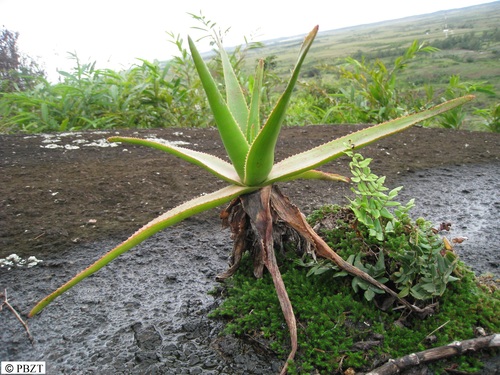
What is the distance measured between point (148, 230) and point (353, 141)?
57 centimetres

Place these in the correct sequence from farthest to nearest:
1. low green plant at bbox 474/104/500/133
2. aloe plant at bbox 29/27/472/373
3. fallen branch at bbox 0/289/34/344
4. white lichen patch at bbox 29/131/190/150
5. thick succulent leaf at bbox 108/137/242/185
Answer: low green plant at bbox 474/104/500/133 < white lichen patch at bbox 29/131/190/150 < fallen branch at bbox 0/289/34/344 < thick succulent leaf at bbox 108/137/242/185 < aloe plant at bbox 29/27/472/373

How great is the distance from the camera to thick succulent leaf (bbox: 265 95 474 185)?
3.33 feet

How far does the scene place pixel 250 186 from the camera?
3.51 feet

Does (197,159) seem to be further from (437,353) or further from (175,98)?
(175,98)

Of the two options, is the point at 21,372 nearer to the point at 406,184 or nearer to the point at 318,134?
the point at 406,184

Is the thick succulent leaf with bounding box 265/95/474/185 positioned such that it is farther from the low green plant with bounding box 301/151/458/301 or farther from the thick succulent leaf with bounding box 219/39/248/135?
the thick succulent leaf with bounding box 219/39/248/135

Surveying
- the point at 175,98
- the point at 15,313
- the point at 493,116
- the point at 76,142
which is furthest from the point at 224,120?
the point at 493,116

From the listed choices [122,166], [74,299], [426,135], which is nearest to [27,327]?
[74,299]

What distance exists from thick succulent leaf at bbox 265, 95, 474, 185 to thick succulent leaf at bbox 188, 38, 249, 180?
0.32 feet

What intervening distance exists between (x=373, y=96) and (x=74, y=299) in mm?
3281

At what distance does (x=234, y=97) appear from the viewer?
1.23 m

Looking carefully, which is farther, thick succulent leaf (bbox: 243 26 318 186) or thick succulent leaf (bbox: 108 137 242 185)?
thick succulent leaf (bbox: 108 137 242 185)

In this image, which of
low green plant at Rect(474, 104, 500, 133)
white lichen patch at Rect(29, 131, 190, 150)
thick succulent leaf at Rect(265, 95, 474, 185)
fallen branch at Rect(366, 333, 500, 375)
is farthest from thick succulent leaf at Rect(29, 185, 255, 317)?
low green plant at Rect(474, 104, 500, 133)

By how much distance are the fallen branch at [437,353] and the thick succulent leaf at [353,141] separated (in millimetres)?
499
